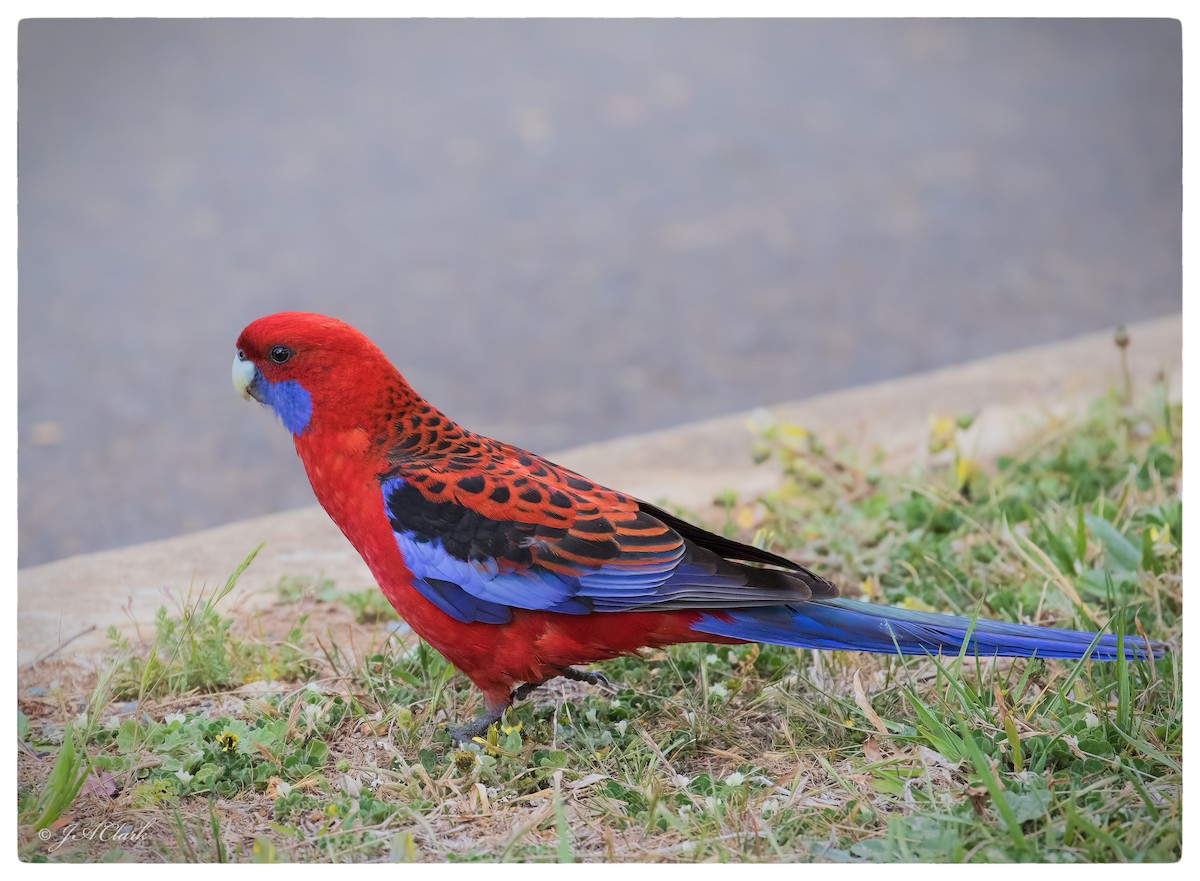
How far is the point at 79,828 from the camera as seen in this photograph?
2.71 m

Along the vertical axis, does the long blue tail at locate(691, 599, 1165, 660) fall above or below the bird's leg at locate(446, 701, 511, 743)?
above

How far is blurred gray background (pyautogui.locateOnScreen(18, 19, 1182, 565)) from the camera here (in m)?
3.66

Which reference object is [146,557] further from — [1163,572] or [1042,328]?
[1042,328]

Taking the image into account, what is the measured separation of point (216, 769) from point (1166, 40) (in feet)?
9.79

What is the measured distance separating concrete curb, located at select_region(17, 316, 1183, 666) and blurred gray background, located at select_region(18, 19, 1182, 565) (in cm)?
39

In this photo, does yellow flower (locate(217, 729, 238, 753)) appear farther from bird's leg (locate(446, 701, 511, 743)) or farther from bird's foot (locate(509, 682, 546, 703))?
bird's foot (locate(509, 682, 546, 703))

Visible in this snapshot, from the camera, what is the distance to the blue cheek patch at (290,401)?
2961mm

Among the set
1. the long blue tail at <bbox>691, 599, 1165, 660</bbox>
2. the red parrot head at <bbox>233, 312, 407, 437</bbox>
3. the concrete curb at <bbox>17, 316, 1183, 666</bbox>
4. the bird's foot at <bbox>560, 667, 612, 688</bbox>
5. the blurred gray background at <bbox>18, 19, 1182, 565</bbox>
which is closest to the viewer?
the long blue tail at <bbox>691, 599, 1165, 660</bbox>

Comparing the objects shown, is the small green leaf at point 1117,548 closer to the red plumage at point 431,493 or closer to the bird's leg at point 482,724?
the red plumage at point 431,493

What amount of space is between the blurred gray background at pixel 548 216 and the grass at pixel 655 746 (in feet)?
3.35

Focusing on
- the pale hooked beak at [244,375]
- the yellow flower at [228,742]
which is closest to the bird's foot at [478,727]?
the yellow flower at [228,742]

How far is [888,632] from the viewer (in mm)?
2771

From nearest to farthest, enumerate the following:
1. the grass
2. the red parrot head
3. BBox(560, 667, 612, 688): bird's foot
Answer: the grass → the red parrot head → BBox(560, 667, 612, 688): bird's foot

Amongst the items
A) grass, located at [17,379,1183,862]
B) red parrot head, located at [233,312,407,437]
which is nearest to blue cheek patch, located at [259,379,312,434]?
red parrot head, located at [233,312,407,437]
